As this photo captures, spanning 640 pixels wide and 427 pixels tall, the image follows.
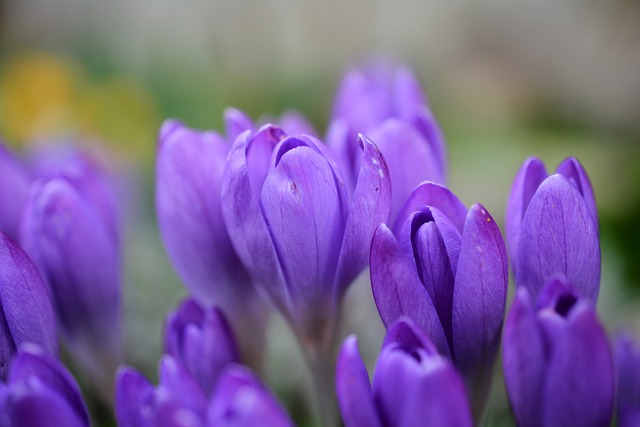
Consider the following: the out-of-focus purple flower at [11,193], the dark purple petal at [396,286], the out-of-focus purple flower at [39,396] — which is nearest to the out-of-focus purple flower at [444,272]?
the dark purple petal at [396,286]

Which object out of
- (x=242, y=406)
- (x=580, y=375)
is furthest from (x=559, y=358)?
(x=242, y=406)

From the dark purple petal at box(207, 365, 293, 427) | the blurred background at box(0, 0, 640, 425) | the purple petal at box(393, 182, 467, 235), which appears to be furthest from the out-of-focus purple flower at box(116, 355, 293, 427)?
the blurred background at box(0, 0, 640, 425)

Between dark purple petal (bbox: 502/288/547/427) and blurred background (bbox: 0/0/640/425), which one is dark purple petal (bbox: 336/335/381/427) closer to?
dark purple petal (bbox: 502/288/547/427)

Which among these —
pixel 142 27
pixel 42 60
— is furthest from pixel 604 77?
pixel 42 60

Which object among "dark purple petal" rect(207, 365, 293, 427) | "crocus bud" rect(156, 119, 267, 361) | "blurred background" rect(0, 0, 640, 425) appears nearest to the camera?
"dark purple petal" rect(207, 365, 293, 427)

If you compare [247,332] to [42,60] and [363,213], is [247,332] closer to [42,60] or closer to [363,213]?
[363,213]

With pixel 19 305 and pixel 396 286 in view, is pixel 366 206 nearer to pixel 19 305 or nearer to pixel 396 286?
pixel 396 286

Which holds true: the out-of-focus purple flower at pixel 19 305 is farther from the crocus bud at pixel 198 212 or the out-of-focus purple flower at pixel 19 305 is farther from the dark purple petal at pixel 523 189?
the dark purple petal at pixel 523 189
